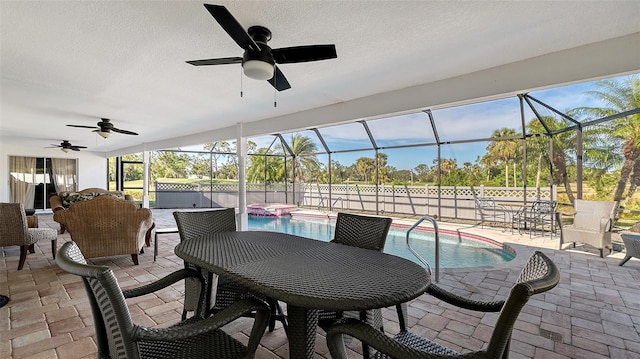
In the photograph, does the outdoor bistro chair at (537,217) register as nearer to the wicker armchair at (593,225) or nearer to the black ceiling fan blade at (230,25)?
the wicker armchair at (593,225)

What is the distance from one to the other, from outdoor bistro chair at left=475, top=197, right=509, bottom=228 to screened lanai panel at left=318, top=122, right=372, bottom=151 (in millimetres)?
3551

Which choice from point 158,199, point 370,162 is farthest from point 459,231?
point 158,199

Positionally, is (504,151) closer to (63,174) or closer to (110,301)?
(110,301)

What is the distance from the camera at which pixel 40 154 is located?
1051 centimetres

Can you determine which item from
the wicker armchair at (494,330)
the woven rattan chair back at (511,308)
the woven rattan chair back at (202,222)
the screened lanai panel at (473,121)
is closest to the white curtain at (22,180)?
the woven rattan chair back at (202,222)

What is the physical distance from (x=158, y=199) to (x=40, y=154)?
4127 mm

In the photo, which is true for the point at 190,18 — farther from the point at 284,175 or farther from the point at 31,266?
the point at 284,175

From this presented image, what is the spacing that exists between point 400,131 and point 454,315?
23.9ft

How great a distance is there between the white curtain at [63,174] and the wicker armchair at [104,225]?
31.2ft

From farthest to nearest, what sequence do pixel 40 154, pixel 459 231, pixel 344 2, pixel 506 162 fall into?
1. pixel 40 154
2. pixel 506 162
3. pixel 459 231
4. pixel 344 2

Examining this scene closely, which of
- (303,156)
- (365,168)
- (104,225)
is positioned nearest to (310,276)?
(104,225)

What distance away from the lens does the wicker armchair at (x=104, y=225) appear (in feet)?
12.2

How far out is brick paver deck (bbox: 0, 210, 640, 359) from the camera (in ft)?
6.73

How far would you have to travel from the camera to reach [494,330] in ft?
3.11
